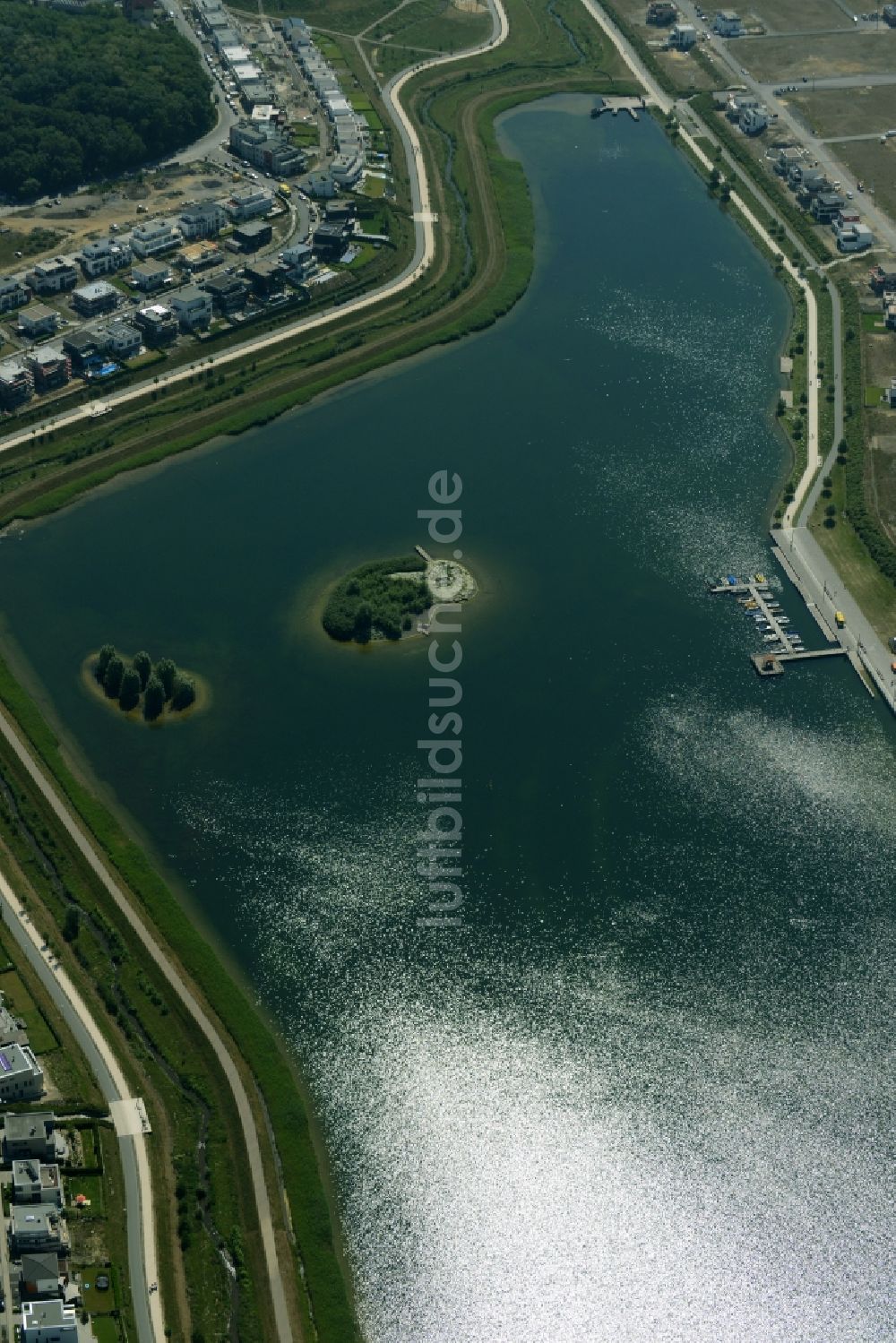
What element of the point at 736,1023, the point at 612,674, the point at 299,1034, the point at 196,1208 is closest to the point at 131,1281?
the point at 196,1208

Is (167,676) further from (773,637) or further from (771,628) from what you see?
(771,628)

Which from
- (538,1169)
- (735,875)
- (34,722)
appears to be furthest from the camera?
(34,722)

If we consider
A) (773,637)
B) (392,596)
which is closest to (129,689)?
(392,596)

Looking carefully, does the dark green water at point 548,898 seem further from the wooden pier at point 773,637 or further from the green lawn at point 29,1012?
the green lawn at point 29,1012

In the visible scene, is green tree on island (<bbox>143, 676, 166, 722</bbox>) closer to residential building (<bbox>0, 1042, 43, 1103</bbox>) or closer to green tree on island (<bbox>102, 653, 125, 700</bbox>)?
green tree on island (<bbox>102, 653, 125, 700</bbox>)

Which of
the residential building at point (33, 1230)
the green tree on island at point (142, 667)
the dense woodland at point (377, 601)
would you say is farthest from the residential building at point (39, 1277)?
the dense woodland at point (377, 601)

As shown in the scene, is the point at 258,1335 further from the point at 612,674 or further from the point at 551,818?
the point at 612,674
